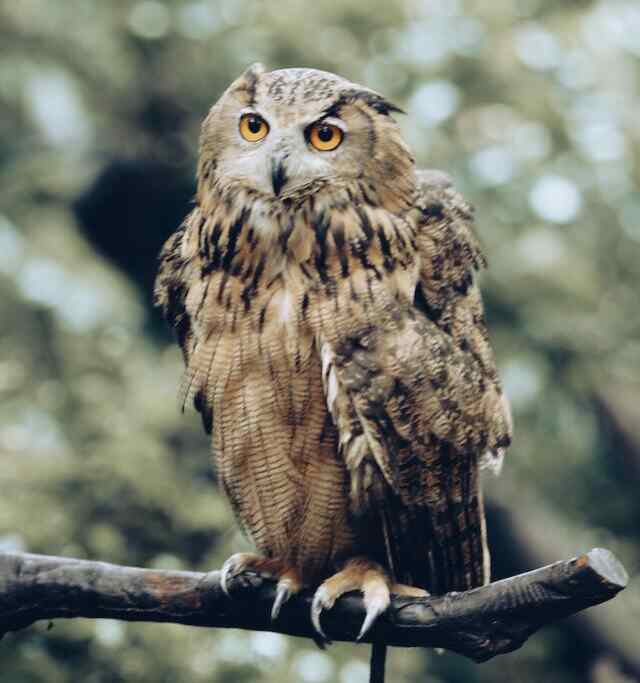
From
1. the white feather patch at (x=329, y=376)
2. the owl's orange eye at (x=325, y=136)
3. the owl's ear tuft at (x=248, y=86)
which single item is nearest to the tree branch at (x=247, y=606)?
the white feather patch at (x=329, y=376)

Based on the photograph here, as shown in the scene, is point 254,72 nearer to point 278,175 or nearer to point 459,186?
point 278,175

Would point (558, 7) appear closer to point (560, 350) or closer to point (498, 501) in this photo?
point (560, 350)

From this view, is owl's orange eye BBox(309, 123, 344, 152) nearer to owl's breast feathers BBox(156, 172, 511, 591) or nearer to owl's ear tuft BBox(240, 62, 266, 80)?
owl's breast feathers BBox(156, 172, 511, 591)

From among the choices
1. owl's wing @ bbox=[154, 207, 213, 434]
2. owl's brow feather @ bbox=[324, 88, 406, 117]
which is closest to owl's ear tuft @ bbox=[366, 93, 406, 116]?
owl's brow feather @ bbox=[324, 88, 406, 117]

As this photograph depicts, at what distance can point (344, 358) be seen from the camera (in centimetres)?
256

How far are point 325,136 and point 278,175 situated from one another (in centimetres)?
14

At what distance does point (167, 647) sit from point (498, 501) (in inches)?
59.3

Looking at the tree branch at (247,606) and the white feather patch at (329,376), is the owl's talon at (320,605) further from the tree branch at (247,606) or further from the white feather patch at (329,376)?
the white feather patch at (329,376)

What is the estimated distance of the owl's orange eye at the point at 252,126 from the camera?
2.73 m

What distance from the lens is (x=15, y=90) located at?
454 cm

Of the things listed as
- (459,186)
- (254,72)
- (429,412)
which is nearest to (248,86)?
(254,72)

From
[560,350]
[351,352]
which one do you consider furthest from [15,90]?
[351,352]

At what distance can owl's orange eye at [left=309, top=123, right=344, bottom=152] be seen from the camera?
267cm

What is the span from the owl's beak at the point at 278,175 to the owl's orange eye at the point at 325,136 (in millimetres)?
102
